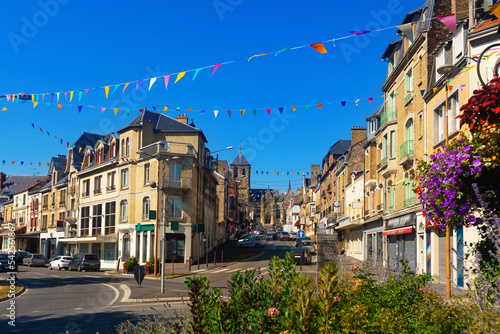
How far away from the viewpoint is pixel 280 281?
20.3ft

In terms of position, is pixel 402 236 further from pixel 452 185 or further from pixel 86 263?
pixel 86 263

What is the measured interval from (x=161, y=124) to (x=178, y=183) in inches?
253

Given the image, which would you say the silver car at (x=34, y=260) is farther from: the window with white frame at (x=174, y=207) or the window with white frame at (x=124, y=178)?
the window with white frame at (x=174, y=207)

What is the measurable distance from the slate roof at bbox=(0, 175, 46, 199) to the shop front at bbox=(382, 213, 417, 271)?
A: 64.2 metres

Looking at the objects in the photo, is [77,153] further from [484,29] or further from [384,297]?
[384,297]

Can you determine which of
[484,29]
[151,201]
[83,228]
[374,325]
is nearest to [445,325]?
[374,325]

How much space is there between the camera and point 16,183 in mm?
80812

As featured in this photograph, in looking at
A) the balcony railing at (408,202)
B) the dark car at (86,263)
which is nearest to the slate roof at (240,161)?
the dark car at (86,263)

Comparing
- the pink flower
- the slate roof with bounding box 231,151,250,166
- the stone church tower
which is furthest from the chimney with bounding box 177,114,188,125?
the slate roof with bounding box 231,151,250,166

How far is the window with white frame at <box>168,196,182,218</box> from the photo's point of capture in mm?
40406

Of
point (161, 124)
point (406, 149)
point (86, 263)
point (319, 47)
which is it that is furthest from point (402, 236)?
point (86, 263)

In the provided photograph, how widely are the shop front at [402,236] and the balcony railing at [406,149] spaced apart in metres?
3.38

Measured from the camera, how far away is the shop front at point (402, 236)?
90.8 feet

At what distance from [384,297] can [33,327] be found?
335 inches
